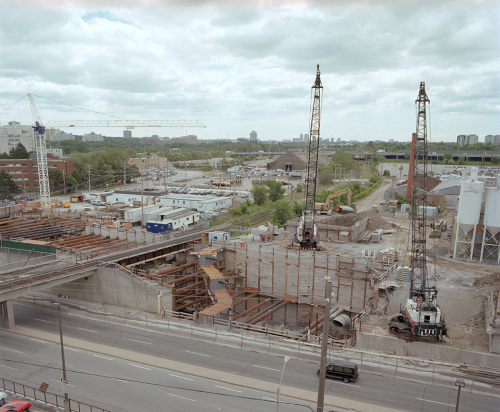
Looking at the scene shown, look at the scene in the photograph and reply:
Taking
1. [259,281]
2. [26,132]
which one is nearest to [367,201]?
[259,281]

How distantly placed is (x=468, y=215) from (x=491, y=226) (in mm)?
2049

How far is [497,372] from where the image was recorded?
58.3ft

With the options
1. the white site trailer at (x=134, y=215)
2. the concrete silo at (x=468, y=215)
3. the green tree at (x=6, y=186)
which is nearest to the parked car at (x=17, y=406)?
the concrete silo at (x=468, y=215)

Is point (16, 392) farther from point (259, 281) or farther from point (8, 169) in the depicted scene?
point (8, 169)

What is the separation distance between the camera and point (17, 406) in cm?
1492

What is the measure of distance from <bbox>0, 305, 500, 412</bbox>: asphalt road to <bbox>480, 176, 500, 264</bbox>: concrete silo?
2150cm

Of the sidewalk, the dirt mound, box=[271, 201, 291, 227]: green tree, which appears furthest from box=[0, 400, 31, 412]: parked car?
box=[271, 201, 291, 227]: green tree

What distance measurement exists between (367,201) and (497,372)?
204 feet

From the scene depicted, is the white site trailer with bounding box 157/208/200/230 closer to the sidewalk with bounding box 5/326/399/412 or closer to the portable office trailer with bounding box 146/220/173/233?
the portable office trailer with bounding box 146/220/173/233

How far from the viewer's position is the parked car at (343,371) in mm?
17094

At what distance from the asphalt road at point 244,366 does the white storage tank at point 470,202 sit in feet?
70.3

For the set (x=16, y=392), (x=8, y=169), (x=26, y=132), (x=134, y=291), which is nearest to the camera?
(x=16, y=392)

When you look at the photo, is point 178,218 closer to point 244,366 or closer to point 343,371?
point 244,366

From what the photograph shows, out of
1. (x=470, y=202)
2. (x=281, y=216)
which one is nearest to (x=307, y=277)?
(x=470, y=202)
